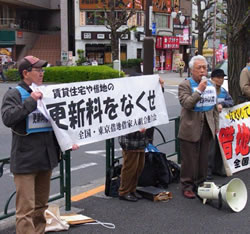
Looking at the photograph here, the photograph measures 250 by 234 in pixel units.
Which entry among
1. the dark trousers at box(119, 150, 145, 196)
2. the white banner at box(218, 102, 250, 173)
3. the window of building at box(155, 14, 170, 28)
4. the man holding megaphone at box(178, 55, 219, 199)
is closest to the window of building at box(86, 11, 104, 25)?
the window of building at box(155, 14, 170, 28)

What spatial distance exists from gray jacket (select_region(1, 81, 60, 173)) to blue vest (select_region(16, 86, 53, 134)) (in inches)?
1.1

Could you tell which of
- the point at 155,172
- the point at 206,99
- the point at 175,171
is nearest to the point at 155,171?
the point at 155,172

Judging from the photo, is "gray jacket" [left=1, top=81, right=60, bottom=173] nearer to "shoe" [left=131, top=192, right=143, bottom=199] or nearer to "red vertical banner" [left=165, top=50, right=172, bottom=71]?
"shoe" [left=131, top=192, right=143, bottom=199]

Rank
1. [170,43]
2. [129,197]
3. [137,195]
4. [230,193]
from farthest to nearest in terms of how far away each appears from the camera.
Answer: [170,43] < [137,195] < [129,197] < [230,193]

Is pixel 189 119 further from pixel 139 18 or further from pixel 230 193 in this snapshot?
pixel 139 18

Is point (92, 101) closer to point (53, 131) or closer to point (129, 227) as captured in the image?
point (53, 131)

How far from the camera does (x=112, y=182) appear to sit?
5.30 meters

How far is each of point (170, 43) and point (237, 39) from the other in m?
39.6

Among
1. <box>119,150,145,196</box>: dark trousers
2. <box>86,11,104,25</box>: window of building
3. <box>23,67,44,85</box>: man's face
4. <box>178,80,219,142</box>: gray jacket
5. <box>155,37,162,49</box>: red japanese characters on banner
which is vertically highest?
<box>86,11,104,25</box>: window of building

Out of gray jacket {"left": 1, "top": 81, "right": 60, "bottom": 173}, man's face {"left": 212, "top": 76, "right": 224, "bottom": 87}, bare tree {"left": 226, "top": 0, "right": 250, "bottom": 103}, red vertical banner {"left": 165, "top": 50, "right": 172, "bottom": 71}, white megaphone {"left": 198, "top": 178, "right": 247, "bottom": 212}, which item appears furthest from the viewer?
red vertical banner {"left": 165, "top": 50, "right": 172, "bottom": 71}

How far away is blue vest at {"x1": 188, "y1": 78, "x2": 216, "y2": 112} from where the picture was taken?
16.5 ft

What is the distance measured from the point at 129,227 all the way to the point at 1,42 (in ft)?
130

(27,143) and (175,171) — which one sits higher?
(27,143)

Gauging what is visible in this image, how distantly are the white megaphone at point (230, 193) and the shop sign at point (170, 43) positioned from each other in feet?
134
